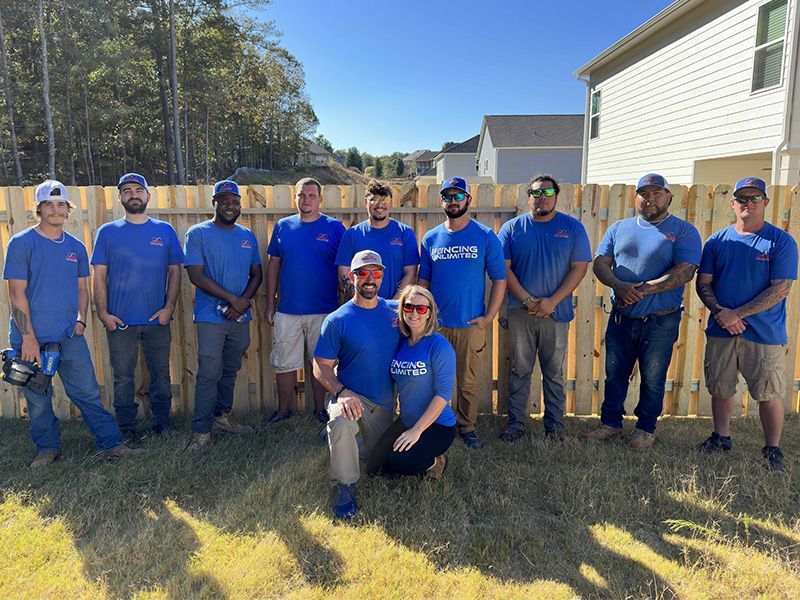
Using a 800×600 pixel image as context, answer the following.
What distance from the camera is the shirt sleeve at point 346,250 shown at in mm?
3885

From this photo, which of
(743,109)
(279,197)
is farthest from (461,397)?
(743,109)

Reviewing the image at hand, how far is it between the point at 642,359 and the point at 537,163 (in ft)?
94.7

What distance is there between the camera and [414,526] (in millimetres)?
2854

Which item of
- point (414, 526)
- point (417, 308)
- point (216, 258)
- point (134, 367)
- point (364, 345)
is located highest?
point (216, 258)

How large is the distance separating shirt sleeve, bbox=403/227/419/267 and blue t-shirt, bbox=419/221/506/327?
12 centimetres

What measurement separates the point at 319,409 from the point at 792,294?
4139 millimetres

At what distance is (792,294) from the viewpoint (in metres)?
4.28

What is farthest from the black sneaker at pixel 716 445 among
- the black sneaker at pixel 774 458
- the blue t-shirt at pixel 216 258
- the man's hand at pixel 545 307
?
the blue t-shirt at pixel 216 258

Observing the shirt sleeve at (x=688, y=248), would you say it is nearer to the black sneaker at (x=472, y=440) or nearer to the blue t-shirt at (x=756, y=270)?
the blue t-shirt at (x=756, y=270)

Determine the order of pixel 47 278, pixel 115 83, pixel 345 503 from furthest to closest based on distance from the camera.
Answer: pixel 115 83
pixel 47 278
pixel 345 503

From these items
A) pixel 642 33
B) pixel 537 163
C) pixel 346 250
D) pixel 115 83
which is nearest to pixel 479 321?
pixel 346 250

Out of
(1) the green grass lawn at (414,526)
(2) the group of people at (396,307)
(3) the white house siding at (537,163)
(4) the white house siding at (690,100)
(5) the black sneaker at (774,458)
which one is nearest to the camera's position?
Answer: (1) the green grass lawn at (414,526)

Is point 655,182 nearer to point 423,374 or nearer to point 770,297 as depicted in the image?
point 770,297

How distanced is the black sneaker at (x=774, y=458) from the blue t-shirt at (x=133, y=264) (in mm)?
4543
